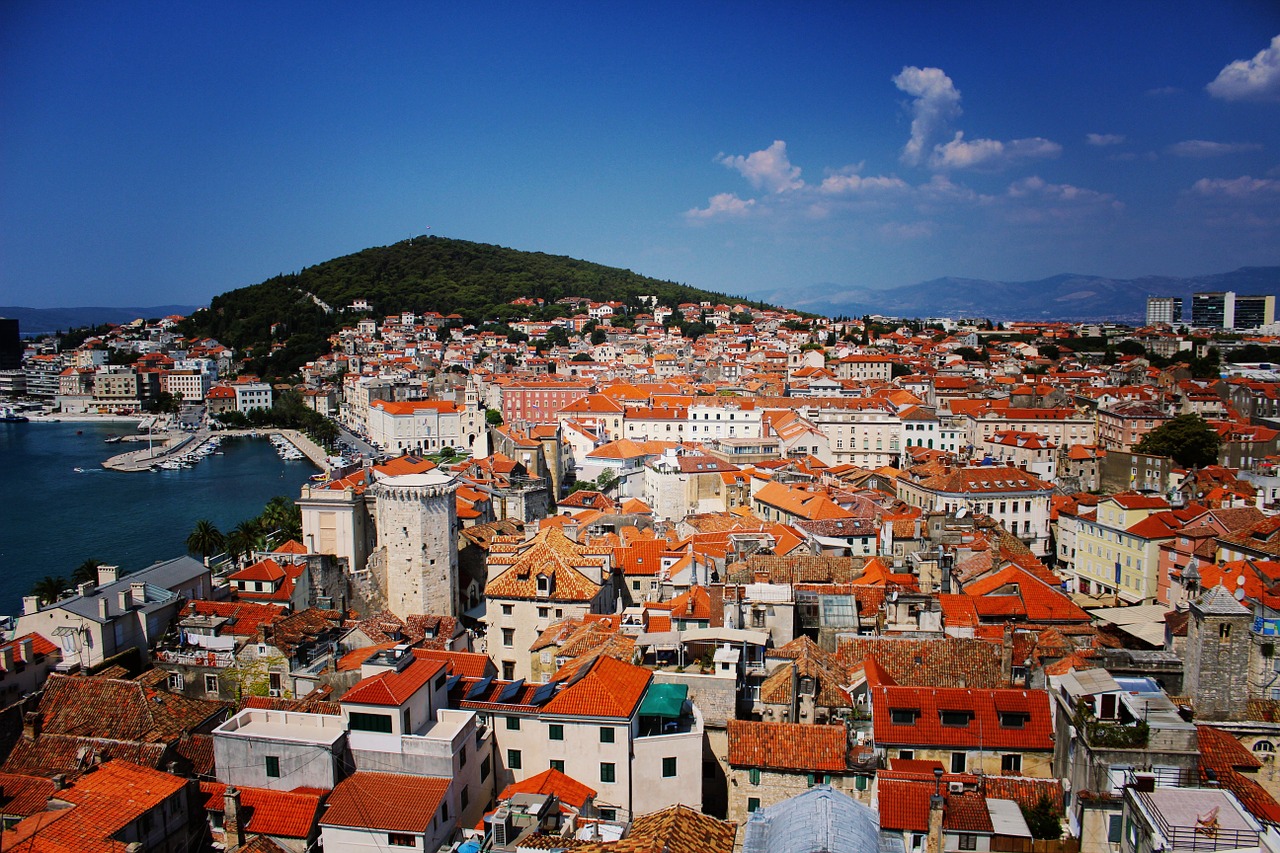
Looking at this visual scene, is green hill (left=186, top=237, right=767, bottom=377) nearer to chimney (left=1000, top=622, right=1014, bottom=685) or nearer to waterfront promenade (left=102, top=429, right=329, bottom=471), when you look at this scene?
waterfront promenade (left=102, top=429, right=329, bottom=471)

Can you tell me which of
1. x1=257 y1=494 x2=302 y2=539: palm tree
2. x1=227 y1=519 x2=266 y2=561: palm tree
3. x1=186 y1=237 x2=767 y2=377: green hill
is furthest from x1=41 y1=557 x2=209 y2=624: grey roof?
x1=186 y1=237 x2=767 y2=377: green hill

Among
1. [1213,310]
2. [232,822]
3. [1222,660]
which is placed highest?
[1213,310]

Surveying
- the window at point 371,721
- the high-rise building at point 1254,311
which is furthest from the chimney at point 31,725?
the high-rise building at point 1254,311

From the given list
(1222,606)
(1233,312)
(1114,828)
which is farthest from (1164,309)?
(1114,828)

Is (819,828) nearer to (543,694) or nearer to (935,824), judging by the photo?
(935,824)

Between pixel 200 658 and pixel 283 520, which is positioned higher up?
pixel 200 658

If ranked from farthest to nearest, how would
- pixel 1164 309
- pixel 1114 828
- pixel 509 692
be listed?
pixel 1164 309
pixel 509 692
pixel 1114 828

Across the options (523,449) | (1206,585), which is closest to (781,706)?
(1206,585)

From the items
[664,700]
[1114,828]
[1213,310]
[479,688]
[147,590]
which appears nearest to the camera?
[1114,828]
